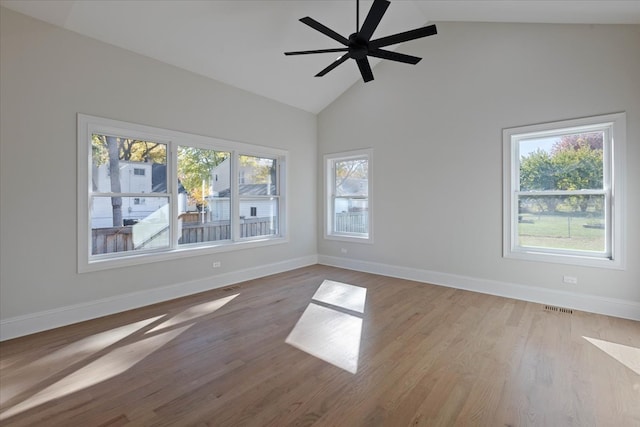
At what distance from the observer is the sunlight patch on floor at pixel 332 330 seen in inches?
102

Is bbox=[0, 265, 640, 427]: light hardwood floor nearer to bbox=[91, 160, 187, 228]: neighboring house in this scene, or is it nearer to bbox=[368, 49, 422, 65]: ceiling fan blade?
bbox=[91, 160, 187, 228]: neighboring house

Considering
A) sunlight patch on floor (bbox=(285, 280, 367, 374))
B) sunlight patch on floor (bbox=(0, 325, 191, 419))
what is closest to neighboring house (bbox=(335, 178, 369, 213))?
sunlight patch on floor (bbox=(285, 280, 367, 374))

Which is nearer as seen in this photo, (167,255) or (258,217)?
(167,255)

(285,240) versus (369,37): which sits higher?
(369,37)

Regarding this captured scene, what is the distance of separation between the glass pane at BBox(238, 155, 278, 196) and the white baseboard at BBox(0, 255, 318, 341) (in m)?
1.39

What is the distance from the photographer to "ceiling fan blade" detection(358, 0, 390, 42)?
8.19ft

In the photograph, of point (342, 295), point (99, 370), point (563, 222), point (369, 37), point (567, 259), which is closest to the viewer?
point (99, 370)

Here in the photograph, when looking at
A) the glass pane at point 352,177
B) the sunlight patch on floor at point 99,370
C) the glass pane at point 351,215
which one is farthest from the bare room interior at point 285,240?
the glass pane at point 351,215

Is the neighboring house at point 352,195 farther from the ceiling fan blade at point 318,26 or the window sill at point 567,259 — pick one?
the ceiling fan blade at point 318,26

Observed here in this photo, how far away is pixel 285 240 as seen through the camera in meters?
5.73

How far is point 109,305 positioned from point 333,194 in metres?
4.22

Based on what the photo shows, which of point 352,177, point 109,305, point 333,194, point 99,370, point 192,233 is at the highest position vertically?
point 352,177

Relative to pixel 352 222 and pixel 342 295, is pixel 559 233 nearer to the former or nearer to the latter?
pixel 342 295

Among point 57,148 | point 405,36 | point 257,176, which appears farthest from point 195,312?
point 405,36
